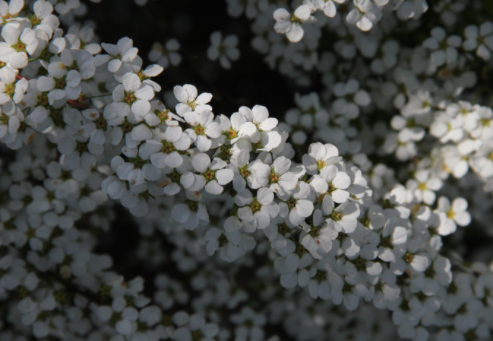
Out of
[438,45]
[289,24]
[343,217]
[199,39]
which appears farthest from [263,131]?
[199,39]

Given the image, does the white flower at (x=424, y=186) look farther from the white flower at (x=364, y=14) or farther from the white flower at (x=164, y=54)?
the white flower at (x=164, y=54)

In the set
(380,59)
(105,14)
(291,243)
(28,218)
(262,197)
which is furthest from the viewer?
(105,14)

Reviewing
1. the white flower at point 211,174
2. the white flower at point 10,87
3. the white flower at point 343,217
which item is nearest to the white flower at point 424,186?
the white flower at point 343,217

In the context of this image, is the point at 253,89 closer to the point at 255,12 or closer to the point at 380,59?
the point at 255,12

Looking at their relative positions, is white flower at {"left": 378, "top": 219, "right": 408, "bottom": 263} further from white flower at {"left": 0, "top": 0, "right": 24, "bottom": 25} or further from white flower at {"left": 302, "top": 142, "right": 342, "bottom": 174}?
white flower at {"left": 0, "top": 0, "right": 24, "bottom": 25}

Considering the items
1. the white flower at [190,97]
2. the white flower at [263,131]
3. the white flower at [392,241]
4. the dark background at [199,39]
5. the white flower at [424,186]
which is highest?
the white flower at [263,131]

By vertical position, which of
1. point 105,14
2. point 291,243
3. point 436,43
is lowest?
point 105,14

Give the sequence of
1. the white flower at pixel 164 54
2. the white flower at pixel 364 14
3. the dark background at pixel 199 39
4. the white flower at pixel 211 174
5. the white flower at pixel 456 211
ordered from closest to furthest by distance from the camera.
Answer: the white flower at pixel 211 174
the white flower at pixel 364 14
the white flower at pixel 456 211
the white flower at pixel 164 54
the dark background at pixel 199 39

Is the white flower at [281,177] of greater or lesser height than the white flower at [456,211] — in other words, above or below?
above

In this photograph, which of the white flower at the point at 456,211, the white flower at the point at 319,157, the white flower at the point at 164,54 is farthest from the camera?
the white flower at the point at 164,54

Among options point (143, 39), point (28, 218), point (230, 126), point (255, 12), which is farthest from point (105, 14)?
point (230, 126)
